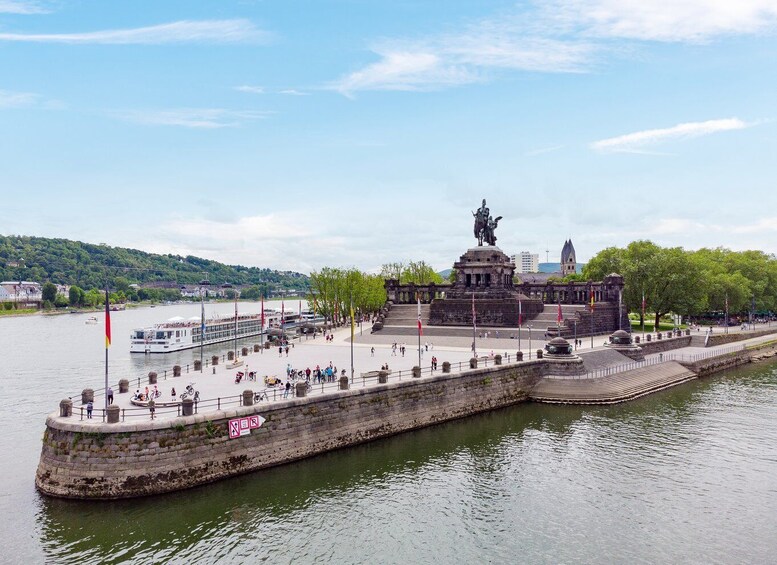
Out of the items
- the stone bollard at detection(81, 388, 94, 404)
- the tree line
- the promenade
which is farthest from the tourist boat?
the tree line

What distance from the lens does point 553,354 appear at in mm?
52125

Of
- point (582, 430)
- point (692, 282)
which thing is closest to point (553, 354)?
point (582, 430)

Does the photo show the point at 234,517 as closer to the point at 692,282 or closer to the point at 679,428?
the point at 679,428

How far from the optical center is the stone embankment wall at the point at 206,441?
27.3 meters

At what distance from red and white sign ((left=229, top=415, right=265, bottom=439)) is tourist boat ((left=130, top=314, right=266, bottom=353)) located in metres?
44.9

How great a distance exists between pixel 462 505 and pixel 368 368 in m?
20.7

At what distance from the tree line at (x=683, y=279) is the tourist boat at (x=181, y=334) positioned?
57.0 metres

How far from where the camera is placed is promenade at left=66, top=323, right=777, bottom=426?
3450cm

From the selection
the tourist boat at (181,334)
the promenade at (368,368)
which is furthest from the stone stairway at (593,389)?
the tourist boat at (181,334)

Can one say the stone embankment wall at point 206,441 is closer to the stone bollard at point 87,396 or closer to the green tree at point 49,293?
the stone bollard at point 87,396

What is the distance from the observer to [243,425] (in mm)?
30641

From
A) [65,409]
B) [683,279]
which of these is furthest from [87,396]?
[683,279]

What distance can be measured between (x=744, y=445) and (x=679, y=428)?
4.94m

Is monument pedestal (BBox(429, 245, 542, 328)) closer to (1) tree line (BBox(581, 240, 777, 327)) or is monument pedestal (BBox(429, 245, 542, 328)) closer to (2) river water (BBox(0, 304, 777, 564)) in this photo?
(1) tree line (BBox(581, 240, 777, 327))
